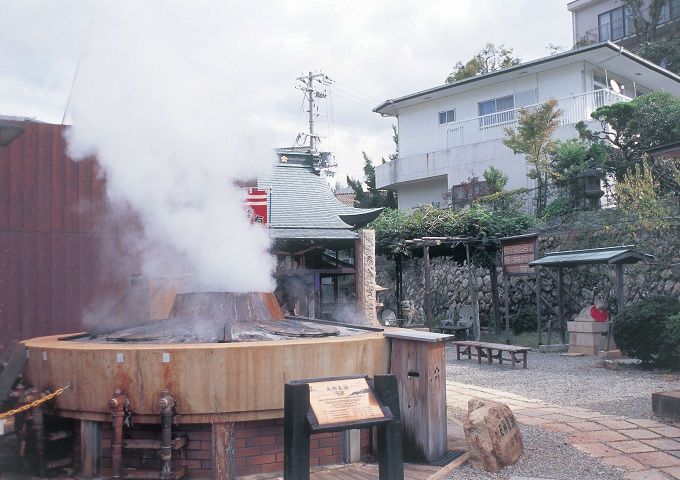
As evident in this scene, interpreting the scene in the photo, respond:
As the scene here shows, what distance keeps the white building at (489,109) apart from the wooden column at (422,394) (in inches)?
669

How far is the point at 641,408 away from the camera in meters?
7.51

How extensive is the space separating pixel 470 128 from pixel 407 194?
13.1ft

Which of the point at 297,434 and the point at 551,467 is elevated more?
the point at 297,434

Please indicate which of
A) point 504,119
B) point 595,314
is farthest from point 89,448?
point 504,119

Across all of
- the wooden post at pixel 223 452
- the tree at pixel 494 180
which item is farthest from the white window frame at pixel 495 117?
the wooden post at pixel 223 452

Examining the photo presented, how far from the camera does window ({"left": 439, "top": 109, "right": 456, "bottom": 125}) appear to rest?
25.1 metres

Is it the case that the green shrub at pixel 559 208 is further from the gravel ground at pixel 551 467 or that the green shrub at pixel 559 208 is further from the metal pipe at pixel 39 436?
the metal pipe at pixel 39 436

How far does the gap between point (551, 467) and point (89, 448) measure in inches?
142

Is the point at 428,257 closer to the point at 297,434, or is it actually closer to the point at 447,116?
the point at 447,116

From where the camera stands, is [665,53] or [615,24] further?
[615,24]

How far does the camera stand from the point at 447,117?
82.9 feet

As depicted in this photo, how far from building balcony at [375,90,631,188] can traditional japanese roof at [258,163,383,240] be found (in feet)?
28.5

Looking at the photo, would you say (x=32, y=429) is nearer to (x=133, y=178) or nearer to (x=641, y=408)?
(x=133, y=178)

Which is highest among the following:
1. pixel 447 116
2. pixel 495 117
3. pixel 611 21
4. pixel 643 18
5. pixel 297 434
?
pixel 611 21
